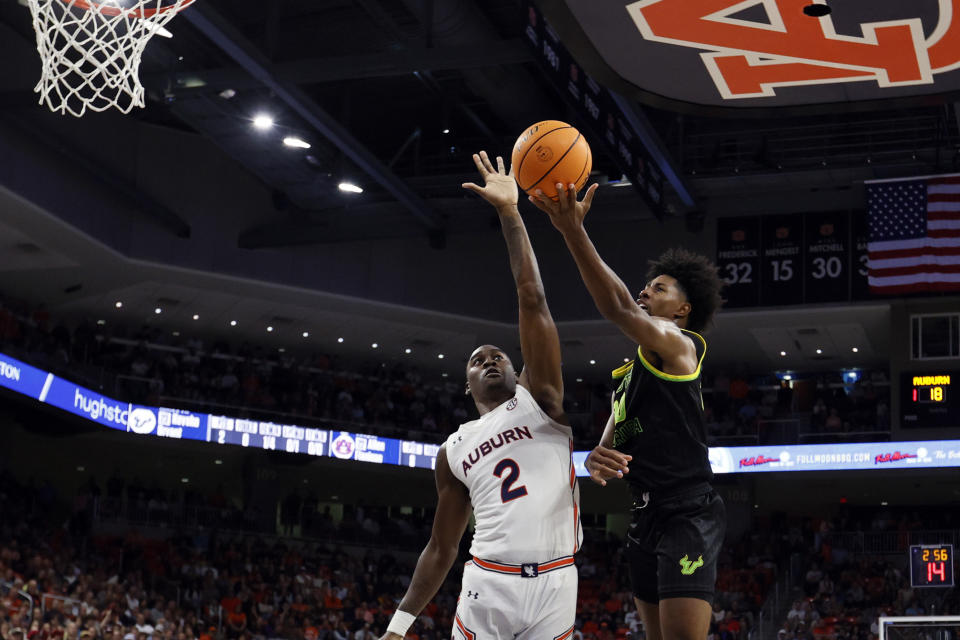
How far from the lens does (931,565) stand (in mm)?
17188

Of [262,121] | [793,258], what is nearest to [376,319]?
[262,121]

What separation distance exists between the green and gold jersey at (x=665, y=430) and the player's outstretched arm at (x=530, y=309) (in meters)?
0.34

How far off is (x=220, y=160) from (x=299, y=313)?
4.44 meters

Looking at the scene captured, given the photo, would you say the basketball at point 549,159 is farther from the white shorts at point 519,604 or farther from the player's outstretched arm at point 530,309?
the white shorts at point 519,604

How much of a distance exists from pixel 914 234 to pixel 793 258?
3304 mm

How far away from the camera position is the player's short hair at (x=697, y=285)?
561 centimetres

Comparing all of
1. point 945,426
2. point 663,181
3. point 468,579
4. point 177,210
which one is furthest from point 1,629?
point 945,426

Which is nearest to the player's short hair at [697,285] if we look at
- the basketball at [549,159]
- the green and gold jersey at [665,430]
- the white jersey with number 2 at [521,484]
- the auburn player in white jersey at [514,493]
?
the green and gold jersey at [665,430]

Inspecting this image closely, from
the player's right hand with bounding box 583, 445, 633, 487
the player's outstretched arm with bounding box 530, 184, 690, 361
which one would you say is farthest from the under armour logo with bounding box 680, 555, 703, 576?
the player's outstretched arm with bounding box 530, 184, 690, 361

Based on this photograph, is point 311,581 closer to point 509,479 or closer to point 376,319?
point 376,319

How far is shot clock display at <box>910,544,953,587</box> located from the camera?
17.1 metres

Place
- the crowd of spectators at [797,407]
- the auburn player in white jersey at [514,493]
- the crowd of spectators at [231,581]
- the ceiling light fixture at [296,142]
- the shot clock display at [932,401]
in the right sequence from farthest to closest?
the crowd of spectators at [797,407]
the shot clock display at [932,401]
the ceiling light fixture at [296,142]
the crowd of spectators at [231,581]
the auburn player in white jersey at [514,493]

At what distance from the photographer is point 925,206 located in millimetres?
23875

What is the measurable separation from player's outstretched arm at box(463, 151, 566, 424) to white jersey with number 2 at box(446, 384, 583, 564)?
0.23ft
